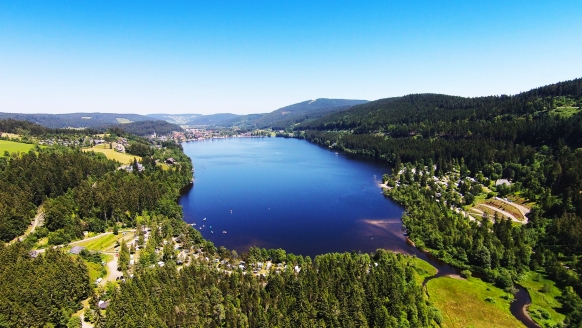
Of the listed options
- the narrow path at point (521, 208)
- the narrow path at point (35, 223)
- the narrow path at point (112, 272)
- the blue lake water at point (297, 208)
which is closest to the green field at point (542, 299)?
the blue lake water at point (297, 208)

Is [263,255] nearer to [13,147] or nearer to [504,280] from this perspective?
[504,280]

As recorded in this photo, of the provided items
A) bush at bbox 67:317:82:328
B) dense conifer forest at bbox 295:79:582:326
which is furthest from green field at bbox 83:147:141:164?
dense conifer forest at bbox 295:79:582:326

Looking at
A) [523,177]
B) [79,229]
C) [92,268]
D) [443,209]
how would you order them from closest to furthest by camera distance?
[92,268] → [79,229] → [443,209] → [523,177]

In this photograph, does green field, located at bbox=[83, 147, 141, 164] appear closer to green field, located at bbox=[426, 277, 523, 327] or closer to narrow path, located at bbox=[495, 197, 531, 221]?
green field, located at bbox=[426, 277, 523, 327]

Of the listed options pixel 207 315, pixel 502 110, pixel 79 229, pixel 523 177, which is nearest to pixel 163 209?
pixel 79 229

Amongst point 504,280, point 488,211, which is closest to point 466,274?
point 504,280

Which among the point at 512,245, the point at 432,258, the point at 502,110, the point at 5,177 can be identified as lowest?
the point at 432,258

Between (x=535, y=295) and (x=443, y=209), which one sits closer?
(x=535, y=295)

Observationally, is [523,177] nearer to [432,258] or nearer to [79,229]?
[432,258]
